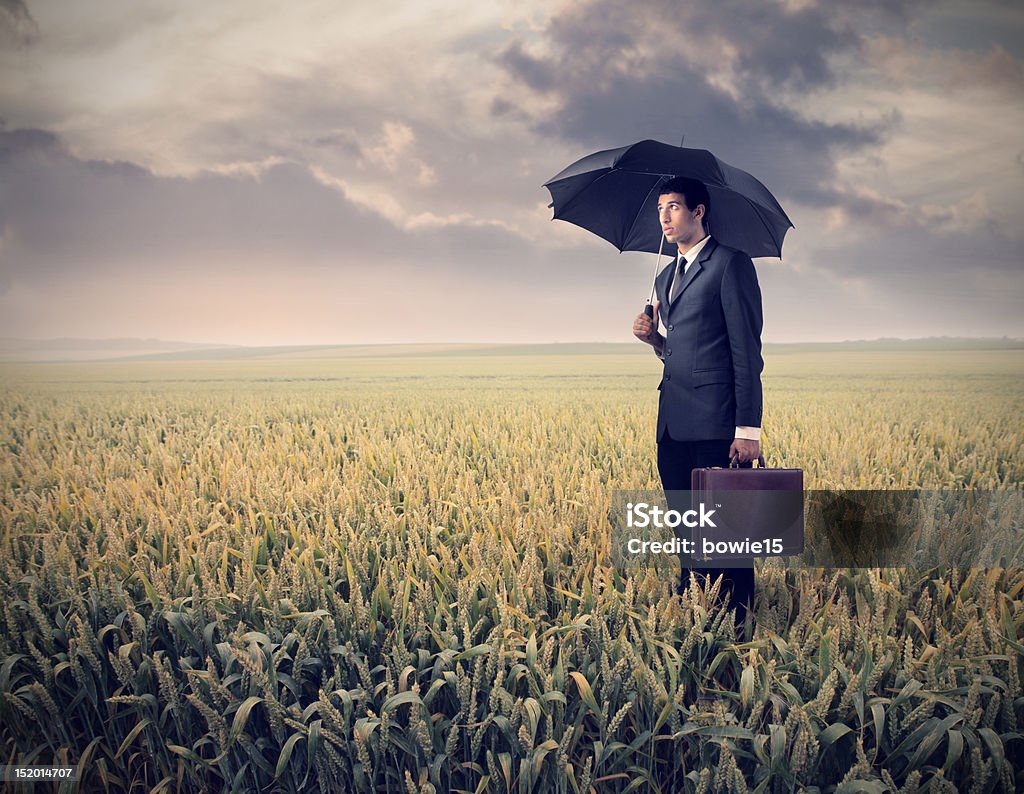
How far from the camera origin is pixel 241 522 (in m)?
4.29

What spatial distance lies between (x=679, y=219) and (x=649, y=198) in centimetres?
80

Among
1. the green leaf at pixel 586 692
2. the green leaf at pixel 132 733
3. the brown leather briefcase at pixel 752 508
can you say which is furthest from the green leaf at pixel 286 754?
the brown leather briefcase at pixel 752 508

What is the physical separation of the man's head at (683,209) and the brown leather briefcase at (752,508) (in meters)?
1.12

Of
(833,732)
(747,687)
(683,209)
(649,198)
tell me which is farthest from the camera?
(649,198)

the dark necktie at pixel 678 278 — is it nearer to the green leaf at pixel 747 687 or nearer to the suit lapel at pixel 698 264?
the suit lapel at pixel 698 264

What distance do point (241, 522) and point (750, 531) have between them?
293 centimetres

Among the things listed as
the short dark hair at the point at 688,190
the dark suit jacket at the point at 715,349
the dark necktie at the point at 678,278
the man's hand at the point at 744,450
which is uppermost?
the short dark hair at the point at 688,190

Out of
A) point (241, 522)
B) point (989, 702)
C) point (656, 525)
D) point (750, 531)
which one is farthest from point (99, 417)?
point (989, 702)

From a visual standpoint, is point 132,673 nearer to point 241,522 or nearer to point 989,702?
point 241,522

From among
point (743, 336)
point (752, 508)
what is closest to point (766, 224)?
point (743, 336)

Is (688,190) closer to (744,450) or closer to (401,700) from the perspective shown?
(744,450)

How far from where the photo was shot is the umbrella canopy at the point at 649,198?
3271mm

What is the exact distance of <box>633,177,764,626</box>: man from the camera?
3199 millimetres

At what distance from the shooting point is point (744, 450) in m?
3.18
